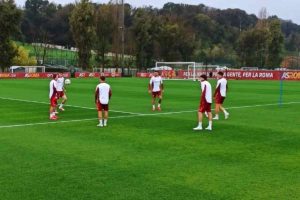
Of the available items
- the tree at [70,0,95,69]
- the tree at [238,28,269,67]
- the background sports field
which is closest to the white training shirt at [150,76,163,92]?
the background sports field

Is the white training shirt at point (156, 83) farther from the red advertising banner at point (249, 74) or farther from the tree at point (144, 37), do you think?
the tree at point (144, 37)

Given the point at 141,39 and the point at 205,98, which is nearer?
the point at 205,98

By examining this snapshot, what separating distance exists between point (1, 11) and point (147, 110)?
61332mm

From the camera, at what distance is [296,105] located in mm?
26734

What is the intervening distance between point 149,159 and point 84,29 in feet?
252

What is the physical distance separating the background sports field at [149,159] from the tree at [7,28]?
6203 centimetres

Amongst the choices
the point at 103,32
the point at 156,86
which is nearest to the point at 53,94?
the point at 156,86

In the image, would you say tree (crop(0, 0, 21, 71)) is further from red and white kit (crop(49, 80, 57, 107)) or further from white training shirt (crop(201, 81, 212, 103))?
white training shirt (crop(201, 81, 212, 103))

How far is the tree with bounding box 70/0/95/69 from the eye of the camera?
8625cm

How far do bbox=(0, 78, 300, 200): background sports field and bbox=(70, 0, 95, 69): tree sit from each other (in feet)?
221

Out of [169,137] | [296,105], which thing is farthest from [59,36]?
[169,137]

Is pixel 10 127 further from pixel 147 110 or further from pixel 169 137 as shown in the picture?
pixel 147 110

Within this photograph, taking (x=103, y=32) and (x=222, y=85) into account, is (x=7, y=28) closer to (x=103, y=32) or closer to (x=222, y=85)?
(x=103, y=32)

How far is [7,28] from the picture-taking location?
79062mm
